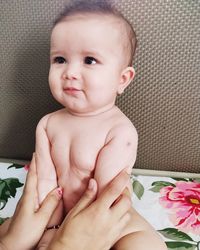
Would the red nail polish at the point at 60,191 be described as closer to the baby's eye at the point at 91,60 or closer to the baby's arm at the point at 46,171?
the baby's arm at the point at 46,171

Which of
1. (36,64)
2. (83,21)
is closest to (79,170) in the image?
(83,21)

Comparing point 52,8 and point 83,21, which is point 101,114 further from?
point 52,8

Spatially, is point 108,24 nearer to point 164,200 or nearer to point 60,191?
point 60,191

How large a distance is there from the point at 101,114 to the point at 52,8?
0.33 meters

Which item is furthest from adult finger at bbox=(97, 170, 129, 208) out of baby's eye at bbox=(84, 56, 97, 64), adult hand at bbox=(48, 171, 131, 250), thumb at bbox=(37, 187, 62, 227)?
baby's eye at bbox=(84, 56, 97, 64)

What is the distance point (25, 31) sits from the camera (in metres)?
0.91

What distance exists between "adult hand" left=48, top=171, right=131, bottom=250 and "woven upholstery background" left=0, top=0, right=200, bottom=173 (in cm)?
33

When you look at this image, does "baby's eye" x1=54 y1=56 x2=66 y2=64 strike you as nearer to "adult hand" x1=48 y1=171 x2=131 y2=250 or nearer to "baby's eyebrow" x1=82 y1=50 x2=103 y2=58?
"baby's eyebrow" x1=82 y1=50 x2=103 y2=58

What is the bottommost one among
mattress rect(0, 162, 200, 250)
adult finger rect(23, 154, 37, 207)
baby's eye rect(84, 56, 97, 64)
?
mattress rect(0, 162, 200, 250)

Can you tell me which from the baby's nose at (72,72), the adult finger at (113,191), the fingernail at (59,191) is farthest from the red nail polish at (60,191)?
the baby's nose at (72,72)

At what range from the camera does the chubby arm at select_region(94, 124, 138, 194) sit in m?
0.64

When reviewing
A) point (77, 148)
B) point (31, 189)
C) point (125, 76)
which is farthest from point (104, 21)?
point (31, 189)

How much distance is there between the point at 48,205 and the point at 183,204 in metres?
0.37

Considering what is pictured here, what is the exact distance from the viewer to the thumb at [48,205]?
0.68 metres
